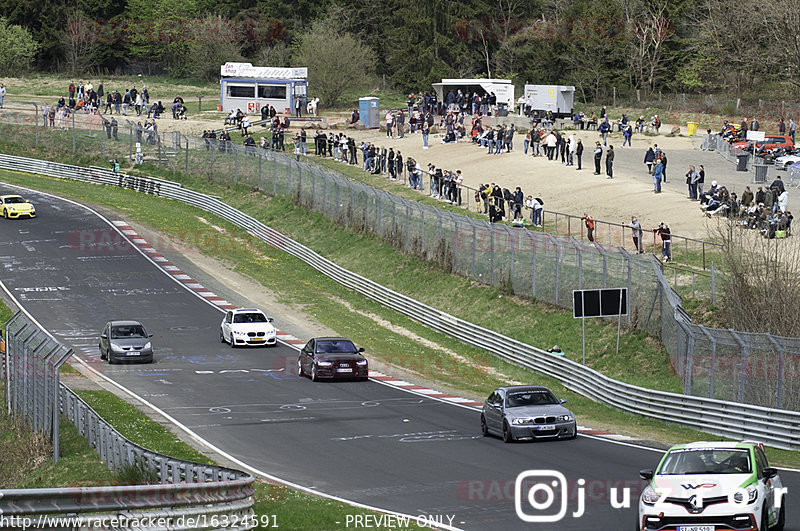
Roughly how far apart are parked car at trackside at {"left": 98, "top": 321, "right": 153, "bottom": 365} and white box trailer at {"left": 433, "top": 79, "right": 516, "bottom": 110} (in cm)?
5052

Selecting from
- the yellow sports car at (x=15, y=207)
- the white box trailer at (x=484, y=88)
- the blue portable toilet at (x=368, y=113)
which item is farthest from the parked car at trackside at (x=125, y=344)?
the white box trailer at (x=484, y=88)

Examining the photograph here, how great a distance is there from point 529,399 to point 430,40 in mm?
86267

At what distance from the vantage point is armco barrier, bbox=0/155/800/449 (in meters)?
26.4

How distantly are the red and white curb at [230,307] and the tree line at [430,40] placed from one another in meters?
36.7

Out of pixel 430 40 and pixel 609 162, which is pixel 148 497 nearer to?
pixel 609 162

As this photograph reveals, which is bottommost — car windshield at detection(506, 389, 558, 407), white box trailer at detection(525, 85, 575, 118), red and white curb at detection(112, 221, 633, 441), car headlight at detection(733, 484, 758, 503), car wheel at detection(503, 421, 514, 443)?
red and white curb at detection(112, 221, 633, 441)

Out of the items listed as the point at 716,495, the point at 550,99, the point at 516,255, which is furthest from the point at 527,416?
the point at 550,99

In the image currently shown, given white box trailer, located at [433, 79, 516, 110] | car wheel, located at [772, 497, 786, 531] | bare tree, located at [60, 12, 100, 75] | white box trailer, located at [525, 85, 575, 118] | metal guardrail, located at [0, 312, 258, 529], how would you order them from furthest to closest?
bare tree, located at [60, 12, 100, 75] → white box trailer, located at [433, 79, 516, 110] → white box trailer, located at [525, 85, 575, 118] → car wheel, located at [772, 497, 786, 531] → metal guardrail, located at [0, 312, 258, 529]

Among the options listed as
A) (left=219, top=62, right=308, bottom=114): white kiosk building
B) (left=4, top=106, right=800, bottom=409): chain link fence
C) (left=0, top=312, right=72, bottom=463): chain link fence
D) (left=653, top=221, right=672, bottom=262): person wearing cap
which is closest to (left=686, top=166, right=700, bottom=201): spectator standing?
(left=4, top=106, right=800, bottom=409): chain link fence

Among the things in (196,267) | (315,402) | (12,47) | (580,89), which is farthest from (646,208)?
(12,47)

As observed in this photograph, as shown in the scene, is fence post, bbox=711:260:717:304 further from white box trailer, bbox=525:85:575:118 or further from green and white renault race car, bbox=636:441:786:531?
white box trailer, bbox=525:85:575:118

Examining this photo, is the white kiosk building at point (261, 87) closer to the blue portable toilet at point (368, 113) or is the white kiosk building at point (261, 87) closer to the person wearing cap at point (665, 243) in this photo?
the blue portable toilet at point (368, 113)

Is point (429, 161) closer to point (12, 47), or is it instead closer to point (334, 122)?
point (334, 122)

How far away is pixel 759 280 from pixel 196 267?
92.5ft
